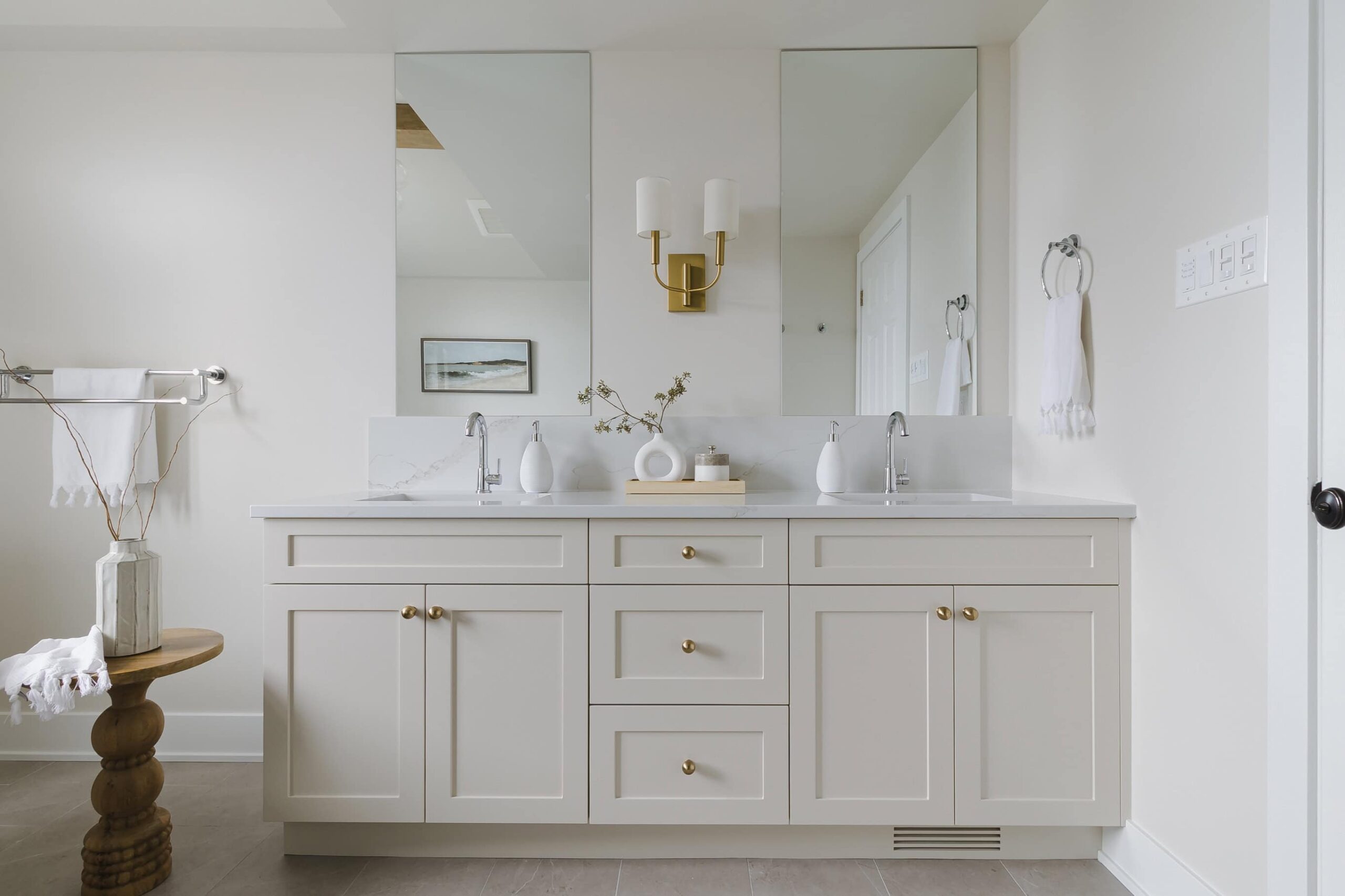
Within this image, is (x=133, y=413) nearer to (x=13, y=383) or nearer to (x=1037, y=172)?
(x=13, y=383)

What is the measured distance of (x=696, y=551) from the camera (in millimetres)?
1677

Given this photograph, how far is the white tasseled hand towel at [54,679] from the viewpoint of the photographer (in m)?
1.45

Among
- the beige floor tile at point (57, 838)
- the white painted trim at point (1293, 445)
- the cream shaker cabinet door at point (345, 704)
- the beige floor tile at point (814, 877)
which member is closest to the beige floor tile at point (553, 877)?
the cream shaker cabinet door at point (345, 704)

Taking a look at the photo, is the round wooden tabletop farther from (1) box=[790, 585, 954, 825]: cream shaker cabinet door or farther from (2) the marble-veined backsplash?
(1) box=[790, 585, 954, 825]: cream shaker cabinet door

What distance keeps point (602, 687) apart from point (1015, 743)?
0.97m

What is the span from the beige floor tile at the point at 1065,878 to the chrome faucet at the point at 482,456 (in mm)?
1150

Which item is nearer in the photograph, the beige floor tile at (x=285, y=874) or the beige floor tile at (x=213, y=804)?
the beige floor tile at (x=285, y=874)

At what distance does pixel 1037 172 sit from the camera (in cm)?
207

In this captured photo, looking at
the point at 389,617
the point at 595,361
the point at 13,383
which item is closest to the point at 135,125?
the point at 13,383

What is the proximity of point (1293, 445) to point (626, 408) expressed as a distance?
1.60 m

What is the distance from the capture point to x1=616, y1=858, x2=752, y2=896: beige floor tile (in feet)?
5.30

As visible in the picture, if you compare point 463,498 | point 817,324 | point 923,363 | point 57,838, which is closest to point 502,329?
point 463,498

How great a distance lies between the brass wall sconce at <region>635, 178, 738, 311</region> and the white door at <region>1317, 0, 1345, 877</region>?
4.37 ft

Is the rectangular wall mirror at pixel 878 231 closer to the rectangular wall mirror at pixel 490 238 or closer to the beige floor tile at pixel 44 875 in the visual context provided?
the rectangular wall mirror at pixel 490 238
